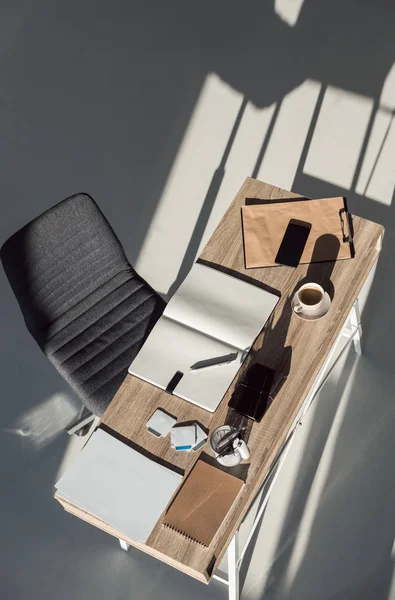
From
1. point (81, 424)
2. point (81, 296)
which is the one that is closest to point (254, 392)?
point (81, 296)

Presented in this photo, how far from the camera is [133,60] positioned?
3.71 metres

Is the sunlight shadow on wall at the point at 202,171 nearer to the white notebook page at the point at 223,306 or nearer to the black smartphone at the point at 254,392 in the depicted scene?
the white notebook page at the point at 223,306

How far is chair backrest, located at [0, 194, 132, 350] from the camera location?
7.32 ft

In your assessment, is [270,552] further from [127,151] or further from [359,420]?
[127,151]

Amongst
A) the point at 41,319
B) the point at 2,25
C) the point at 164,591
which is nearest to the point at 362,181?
the point at 41,319

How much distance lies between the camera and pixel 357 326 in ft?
8.61

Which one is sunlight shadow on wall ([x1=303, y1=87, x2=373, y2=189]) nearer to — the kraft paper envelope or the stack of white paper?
the kraft paper envelope

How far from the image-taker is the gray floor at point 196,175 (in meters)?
2.50

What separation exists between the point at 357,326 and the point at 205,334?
31.4 inches

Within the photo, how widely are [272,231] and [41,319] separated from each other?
32.0 inches

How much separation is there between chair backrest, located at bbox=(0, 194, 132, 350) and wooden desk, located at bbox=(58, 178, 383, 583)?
0.39m

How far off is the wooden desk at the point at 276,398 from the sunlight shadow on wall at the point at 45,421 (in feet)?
2.76

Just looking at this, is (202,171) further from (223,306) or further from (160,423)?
(160,423)

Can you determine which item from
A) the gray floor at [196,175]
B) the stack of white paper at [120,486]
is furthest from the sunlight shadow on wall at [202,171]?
the stack of white paper at [120,486]
